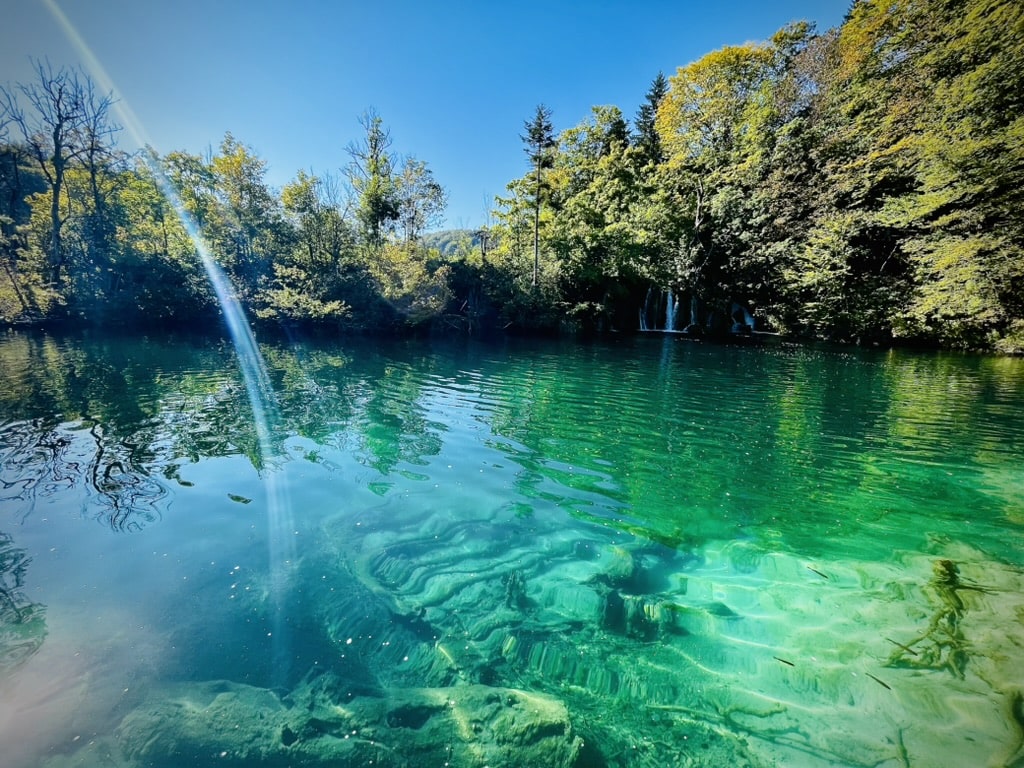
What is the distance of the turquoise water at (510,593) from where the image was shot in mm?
2588

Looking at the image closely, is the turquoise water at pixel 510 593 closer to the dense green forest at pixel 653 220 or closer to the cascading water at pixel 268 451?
the cascading water at pixel 268 451

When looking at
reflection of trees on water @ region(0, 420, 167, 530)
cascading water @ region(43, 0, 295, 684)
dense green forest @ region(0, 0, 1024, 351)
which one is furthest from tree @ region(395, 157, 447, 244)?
reflection of trees on water @ region(0, 420, 167, 530)

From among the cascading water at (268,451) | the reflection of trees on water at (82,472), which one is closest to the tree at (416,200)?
the cascading water at (268,451)

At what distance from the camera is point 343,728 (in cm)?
262

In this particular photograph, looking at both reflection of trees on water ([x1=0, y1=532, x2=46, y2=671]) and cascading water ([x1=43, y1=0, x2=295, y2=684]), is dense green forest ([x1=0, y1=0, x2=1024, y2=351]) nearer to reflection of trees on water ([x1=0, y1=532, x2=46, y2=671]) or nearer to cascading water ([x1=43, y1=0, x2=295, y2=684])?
cascading water ([x1=43, y1=0, x2=295, y2=684])

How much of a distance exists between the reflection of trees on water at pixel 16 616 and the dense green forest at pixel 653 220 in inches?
944

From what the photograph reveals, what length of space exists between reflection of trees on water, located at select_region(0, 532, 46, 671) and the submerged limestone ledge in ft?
4.54

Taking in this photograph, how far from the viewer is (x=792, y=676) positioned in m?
2.98

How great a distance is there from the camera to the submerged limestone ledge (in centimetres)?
245

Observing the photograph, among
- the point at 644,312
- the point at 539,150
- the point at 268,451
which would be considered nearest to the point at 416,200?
the point at 539,150

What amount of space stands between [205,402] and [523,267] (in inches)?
992

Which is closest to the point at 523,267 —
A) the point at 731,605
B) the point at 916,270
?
the point at 916,270

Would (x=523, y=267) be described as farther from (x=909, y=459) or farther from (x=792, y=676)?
(x=792, y=676)

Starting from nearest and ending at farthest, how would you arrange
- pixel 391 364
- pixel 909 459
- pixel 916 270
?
pixel 909 459 < pixel 391 364 < pixel 916 270
